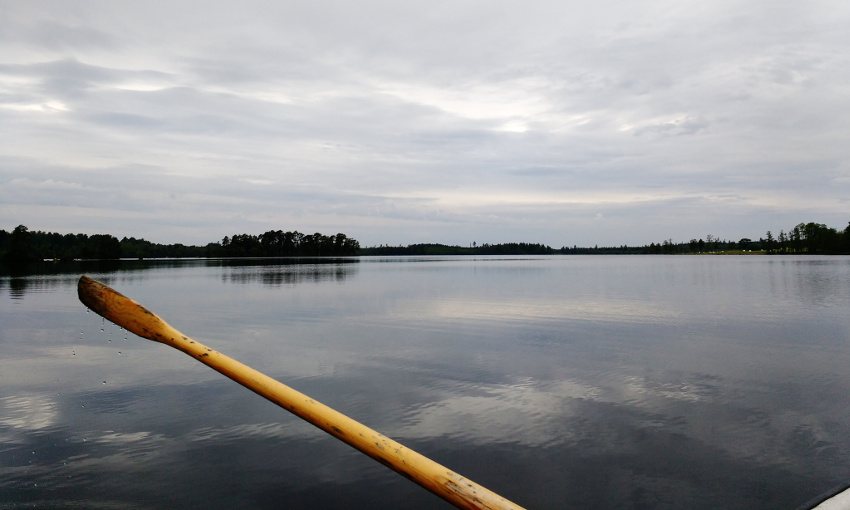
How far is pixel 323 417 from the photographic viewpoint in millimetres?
3490

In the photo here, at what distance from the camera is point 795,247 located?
19625 cm

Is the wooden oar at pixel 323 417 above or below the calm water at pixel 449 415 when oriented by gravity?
above

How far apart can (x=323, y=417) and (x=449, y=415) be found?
514cm

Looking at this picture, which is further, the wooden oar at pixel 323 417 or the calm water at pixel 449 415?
the calm water at pixel 449 415

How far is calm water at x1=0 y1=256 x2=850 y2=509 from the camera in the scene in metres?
5.85

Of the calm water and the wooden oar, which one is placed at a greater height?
the wooden oar

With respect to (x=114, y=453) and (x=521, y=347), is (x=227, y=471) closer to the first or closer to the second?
(x=114, y=453)

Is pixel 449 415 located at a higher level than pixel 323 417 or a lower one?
lower

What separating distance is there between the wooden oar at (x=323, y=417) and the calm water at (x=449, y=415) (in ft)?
8.14

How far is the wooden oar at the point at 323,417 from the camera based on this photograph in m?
3.08

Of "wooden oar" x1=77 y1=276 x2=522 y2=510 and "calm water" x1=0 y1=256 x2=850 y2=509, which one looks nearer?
"wooden oar" x1=77 y1=276 x2=522 y2=510

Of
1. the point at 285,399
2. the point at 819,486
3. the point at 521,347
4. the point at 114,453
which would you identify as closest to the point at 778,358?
the point at 521,347

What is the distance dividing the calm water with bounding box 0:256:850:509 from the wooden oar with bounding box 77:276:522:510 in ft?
8.14

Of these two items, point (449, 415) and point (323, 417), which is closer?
point (323, 417)
